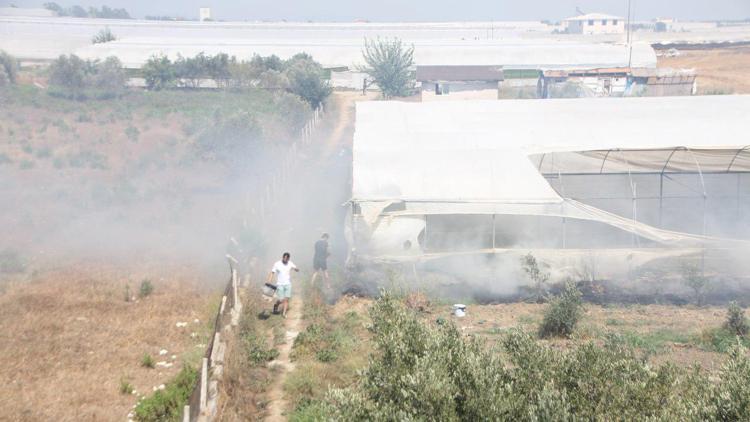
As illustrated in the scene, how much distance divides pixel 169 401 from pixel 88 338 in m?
3.54

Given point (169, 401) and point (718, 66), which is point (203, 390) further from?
point (718, 66)

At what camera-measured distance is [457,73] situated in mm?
56750

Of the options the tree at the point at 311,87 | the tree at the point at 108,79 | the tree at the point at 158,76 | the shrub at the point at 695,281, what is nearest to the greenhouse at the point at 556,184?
the shrub at the point at 695,281

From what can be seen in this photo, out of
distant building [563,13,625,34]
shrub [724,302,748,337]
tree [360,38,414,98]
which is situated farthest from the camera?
distant building [563,13,625,34]

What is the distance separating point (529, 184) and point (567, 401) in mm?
11604

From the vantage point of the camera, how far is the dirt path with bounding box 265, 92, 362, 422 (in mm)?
13172

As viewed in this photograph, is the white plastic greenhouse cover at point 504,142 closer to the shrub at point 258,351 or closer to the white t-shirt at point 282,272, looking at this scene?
the white t-shirt at point 282,272

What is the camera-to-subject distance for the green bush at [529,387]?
21.3 feet

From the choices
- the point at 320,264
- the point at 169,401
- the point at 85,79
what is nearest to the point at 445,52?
the point at 85,79

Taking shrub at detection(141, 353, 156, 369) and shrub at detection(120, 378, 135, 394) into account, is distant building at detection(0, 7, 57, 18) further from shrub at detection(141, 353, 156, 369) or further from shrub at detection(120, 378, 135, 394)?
shrub at detection(120, 378, 135, 394)

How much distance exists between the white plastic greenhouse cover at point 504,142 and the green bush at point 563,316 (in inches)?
152

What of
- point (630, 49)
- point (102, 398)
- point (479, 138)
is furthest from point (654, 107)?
point (630, 49)

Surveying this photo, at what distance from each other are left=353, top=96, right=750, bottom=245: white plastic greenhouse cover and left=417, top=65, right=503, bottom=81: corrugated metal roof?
26.9m

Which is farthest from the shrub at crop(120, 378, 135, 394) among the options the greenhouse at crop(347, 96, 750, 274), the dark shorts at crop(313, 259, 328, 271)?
the greenhouse at crop(347, 96, 750, 274)
